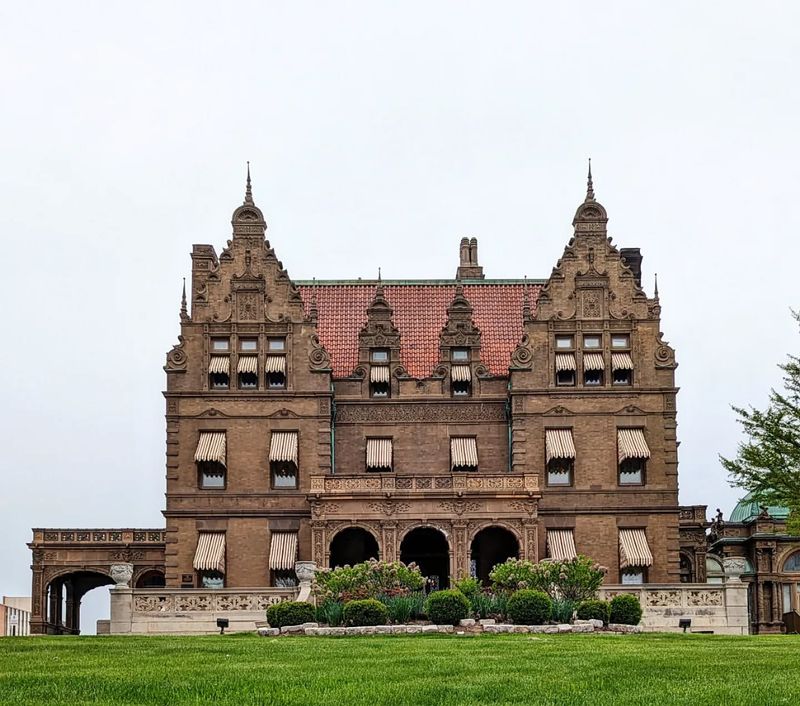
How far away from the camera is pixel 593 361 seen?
61.6m

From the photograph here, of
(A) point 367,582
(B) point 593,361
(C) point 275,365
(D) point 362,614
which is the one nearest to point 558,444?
(B) point 593,361

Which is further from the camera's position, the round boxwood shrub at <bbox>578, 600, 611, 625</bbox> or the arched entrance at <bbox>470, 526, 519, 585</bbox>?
the arched entrance at <bbox>470, 526, 519, 585</bbox>

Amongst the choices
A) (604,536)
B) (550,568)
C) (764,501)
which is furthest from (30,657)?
(604,536)

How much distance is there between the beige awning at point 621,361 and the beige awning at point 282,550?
14864 millimetres

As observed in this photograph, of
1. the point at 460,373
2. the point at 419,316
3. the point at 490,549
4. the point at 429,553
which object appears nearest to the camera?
the point at 490,549

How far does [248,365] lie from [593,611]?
22.3 meters

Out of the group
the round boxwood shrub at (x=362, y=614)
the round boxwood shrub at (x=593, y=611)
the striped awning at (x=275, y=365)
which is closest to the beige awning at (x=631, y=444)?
the striped awning at (x=275, y=365)

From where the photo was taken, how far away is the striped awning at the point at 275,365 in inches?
2413

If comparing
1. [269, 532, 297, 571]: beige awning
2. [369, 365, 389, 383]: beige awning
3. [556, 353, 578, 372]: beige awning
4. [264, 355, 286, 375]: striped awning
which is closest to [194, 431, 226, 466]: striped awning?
[264, 355, 286, 375]: striped awning

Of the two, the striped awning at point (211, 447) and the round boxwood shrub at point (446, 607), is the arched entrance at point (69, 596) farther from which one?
the round boxwood shrub at point (446, 607)

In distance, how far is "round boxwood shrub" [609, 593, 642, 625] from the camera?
44.0 m

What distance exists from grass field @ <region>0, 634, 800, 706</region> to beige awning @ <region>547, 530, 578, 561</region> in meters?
22.8

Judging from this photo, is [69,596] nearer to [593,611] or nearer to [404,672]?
[593,611]

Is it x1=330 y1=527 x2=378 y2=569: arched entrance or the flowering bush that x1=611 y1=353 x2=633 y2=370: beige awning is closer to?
x1=330 y1=527 x2=378 y2=569: arched entrance
